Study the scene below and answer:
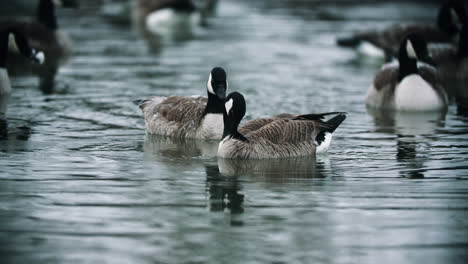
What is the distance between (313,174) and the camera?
35.8 ft

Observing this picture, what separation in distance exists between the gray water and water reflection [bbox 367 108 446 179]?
31 millimetres

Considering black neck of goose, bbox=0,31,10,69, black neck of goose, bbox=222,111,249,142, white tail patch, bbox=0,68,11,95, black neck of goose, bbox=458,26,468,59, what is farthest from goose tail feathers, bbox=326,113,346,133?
black neck of goose, bbox=458,26,468,59

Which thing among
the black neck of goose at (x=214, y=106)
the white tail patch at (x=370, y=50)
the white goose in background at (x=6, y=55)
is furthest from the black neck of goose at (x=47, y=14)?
the black neck of goose at (x=214, y=106)

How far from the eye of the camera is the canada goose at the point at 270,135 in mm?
11430

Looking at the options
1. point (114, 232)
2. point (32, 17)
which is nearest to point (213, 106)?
point (114, 232)

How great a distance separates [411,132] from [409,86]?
85.7 inches

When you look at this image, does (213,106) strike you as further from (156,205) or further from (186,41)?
(186,41)

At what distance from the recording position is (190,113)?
524 inches

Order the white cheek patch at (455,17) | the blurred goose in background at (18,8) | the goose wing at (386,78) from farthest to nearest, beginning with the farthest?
1. the blurred goose in background at (18,8)
2. the white cheek patch at (455,17)
3. the goose wing at (386,78)

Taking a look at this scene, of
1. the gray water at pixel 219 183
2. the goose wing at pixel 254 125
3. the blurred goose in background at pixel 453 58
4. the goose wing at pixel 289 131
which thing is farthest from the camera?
the blurred goose in background at pixel 453 58

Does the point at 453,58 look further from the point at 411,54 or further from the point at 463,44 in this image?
the point at 411,54

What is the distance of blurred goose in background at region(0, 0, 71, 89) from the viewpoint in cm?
2102

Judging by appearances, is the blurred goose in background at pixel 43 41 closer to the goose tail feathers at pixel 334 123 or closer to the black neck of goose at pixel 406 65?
the black neck of goose at pixel 406 65

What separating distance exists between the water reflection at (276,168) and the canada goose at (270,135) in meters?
0.08
